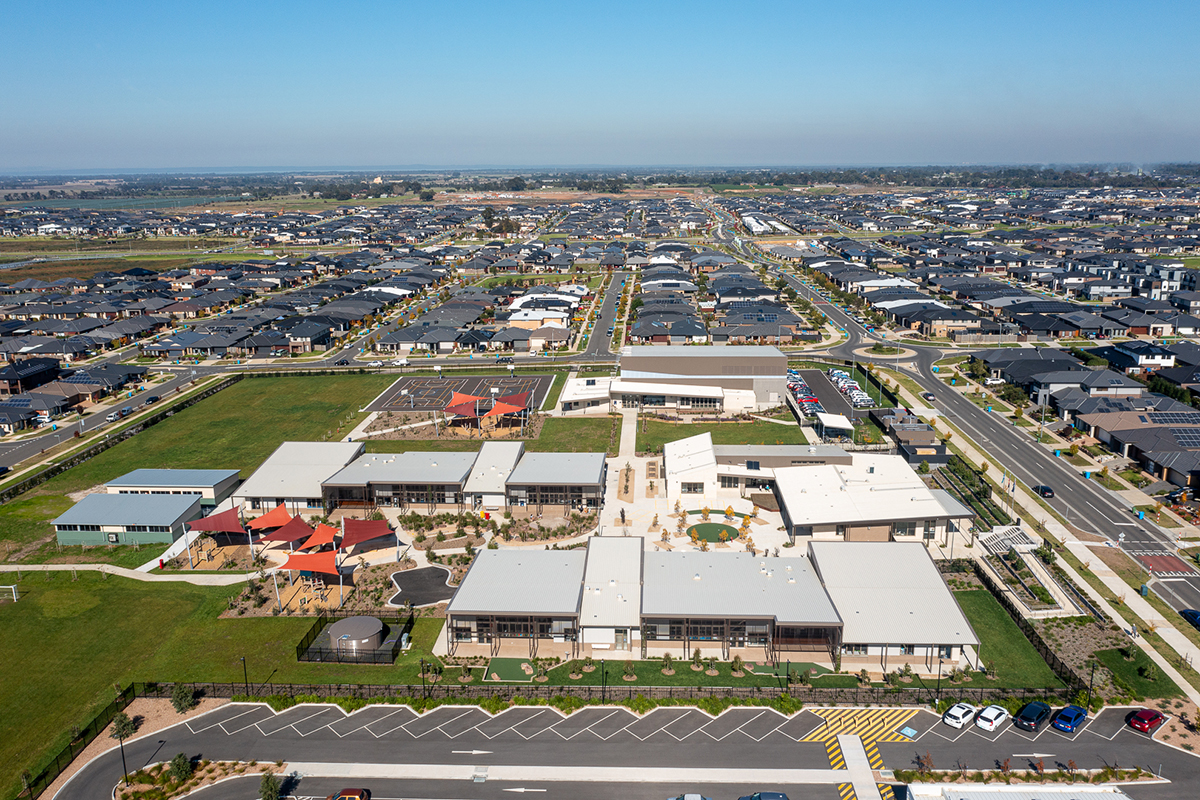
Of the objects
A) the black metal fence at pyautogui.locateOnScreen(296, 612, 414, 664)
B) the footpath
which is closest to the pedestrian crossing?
the footpath

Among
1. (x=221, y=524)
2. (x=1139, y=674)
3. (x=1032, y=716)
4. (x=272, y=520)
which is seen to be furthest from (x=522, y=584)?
(x=1139, y=674)

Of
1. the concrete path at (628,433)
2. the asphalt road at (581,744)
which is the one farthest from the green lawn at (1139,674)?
the concrete path at (628,433)

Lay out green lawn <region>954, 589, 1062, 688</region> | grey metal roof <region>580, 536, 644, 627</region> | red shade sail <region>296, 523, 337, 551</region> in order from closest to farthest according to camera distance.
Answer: green lawn <region>954, 589, 1062, 688</region>
grey metal roof <region>580, 536, 644, 627</region>
red shade sail <region>296, 523, 337, 551</region>

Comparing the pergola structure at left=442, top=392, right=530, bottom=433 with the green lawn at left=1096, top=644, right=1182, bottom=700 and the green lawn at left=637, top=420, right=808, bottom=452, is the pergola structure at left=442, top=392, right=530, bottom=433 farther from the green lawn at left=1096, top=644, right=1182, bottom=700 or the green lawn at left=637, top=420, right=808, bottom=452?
the green lawn at left=1096, top=644, right=1182, bottom=700

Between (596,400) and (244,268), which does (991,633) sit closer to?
(596,400)

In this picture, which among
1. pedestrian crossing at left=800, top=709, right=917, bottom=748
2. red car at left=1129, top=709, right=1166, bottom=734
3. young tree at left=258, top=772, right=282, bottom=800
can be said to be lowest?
pedestrian crossing at left=800, top=709, right=917, bottom=748

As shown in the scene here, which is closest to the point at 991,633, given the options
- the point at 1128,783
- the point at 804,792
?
the point at 1128,783

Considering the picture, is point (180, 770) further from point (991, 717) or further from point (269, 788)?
point (991, 717)
